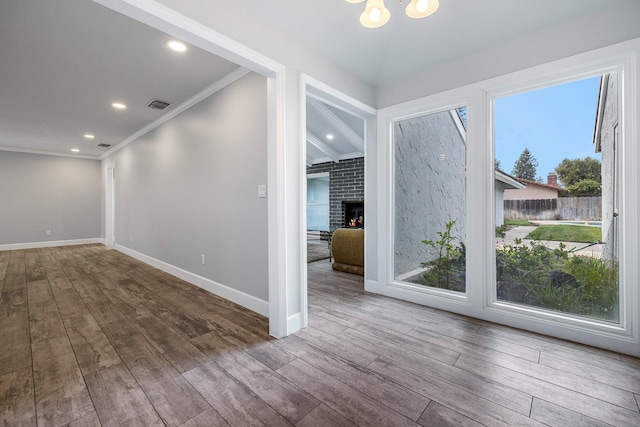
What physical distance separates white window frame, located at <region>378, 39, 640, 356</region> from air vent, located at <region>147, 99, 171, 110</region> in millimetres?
2894

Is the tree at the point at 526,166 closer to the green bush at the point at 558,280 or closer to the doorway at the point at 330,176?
the green bush at the point at 558,280

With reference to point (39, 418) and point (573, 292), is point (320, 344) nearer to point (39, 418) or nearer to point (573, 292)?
point (39, 418)

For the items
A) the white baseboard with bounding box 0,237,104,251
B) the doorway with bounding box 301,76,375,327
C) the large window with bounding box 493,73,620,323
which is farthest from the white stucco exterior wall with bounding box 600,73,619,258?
the white baseboard with bounding box 0,237,104,251

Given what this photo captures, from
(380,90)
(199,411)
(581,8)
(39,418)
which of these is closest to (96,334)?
(39,418)

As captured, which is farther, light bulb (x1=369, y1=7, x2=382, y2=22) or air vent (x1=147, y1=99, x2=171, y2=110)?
air vent (x1=147, y1=99, x2=171, y2=110)

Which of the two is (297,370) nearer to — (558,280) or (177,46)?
(558,280)

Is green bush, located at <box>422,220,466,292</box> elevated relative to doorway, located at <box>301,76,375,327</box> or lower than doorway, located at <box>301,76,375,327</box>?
lower

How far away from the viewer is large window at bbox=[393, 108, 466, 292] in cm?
268

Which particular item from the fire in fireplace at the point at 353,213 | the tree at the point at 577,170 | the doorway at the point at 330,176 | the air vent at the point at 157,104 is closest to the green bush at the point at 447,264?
the tree at the point at 577,170

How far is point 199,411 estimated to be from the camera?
1346 mm

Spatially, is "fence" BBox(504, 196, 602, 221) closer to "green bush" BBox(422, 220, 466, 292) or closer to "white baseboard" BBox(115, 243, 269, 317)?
"green bush" BBox(422, 220, 466, 292)

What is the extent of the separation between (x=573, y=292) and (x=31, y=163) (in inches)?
405

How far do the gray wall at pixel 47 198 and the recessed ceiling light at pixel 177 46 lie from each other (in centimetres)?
713

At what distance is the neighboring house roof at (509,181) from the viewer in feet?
7.82
